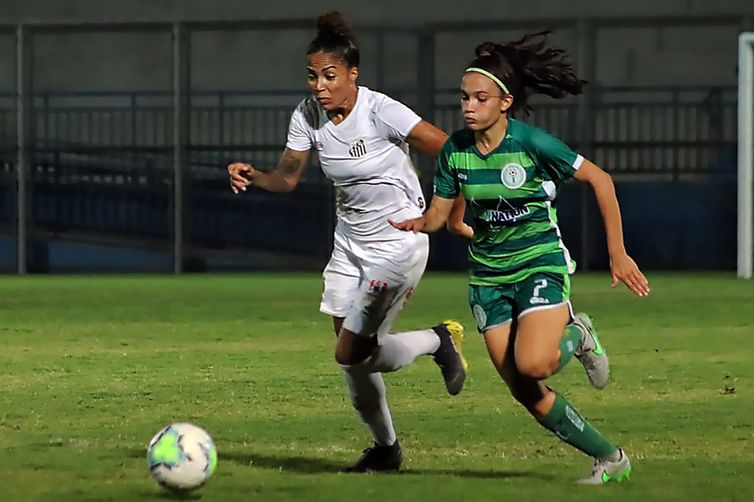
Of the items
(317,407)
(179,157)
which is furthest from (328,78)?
(179,157)

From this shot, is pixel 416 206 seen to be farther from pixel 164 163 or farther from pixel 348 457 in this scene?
pixel 164 163

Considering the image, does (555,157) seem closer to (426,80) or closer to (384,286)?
(384,286)

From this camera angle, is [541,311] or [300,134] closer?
[541,311]

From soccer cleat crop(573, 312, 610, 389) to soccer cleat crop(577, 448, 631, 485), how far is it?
519 mm

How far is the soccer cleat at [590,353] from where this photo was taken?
6434 mm

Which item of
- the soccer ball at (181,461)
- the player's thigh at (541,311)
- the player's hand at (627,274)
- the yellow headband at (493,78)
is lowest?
the soccer ball at (181,461)

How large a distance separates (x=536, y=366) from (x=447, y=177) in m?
0.80

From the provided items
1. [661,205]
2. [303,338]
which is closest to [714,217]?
[661,205]

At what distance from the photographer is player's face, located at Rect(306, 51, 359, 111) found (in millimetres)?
6617

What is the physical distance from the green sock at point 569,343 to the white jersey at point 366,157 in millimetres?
916

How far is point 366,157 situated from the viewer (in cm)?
676

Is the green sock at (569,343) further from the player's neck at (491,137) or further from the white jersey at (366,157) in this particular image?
the white jersey at (366,157)

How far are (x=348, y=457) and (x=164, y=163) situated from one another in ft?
48.9

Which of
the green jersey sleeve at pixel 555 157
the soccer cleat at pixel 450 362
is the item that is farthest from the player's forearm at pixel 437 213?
the soccer cleat at pixel 450 362
